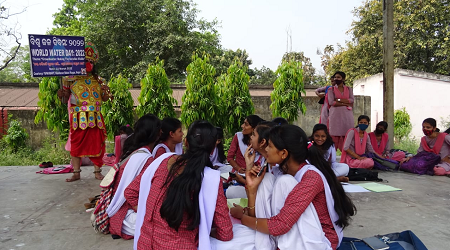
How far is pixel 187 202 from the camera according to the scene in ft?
6.10

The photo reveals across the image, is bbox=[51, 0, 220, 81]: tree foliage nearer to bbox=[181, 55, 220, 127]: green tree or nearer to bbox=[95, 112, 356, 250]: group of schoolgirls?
bbox=[181, 55, 220, 127]: green tree

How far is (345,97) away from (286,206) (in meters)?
4.69

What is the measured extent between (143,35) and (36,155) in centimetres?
949

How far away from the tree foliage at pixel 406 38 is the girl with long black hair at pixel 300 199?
16.0 meters

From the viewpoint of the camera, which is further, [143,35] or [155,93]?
[143,35]

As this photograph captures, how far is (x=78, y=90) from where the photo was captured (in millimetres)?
5289

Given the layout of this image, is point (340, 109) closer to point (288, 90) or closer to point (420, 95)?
→ point (288, 90)

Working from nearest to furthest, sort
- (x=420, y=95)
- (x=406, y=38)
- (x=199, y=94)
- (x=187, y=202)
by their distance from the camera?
(x=187, y=202) < (x=199, y=94) < (x=420, y=95) < (x=406, y=38)

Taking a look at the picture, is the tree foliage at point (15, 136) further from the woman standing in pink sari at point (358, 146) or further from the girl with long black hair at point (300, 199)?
the girl with long black hair at point (300, 199)

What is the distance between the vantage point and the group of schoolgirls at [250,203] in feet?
6.31

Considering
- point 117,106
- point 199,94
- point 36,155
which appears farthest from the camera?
point 36,155

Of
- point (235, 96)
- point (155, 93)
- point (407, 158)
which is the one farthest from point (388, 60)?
point (155, 93)

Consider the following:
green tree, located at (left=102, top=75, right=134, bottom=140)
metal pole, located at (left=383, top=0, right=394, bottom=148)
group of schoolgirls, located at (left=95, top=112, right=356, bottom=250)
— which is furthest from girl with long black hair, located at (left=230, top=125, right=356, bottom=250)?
green tree, located at (left=102, top=75, right=134, bottom=140)

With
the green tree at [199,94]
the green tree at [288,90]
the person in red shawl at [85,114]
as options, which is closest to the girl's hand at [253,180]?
the person in red shawl at [85,114]
